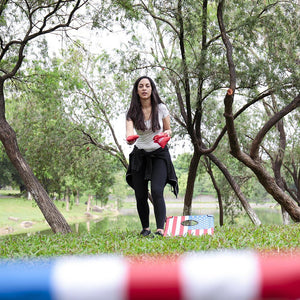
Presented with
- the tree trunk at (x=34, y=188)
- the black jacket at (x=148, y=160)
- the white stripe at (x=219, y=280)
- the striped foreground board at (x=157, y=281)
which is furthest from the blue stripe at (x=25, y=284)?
the tree trunk at (x=34, y=188)

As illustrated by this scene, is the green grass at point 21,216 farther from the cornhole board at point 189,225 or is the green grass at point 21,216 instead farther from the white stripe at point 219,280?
the white stripe at point 219,280

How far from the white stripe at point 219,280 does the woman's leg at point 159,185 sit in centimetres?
352

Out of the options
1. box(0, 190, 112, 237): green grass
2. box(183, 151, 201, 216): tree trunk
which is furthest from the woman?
box(0, 190, 112, 237): green grass

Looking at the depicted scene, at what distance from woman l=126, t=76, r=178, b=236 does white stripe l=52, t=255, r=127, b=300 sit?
139 inches

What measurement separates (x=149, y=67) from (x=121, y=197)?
33438mm

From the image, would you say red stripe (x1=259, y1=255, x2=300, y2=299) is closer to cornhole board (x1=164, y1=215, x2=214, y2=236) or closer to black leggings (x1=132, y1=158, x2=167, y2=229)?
black leggings (x1=132, y1=158, x2=167, y2=229)

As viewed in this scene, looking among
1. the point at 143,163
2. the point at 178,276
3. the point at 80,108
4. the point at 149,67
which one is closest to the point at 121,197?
the point at 80,108

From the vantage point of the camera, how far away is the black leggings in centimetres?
400

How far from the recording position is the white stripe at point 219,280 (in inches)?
16.9

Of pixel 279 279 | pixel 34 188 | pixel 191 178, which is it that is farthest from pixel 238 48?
pixel 279 279

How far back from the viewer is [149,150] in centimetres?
409

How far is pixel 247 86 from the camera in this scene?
8.90 metres

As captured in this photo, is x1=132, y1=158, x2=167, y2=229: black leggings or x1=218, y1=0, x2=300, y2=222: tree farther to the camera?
x1=218, y1=0, x2=300, y2=222: tree

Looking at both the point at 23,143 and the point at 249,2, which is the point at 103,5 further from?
the point at 23,143
